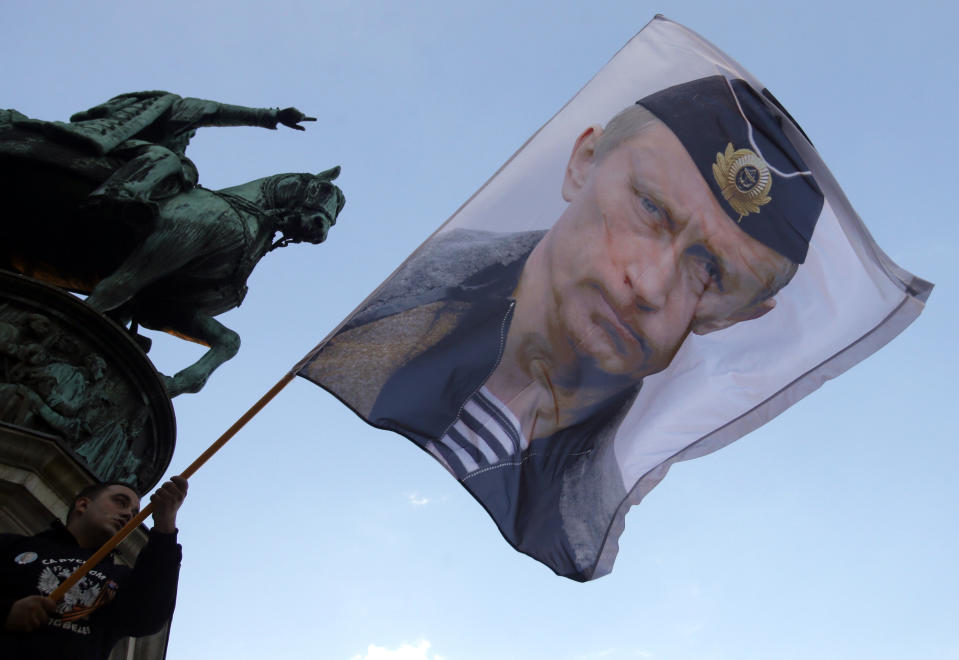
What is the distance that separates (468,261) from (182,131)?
4928 millimetres

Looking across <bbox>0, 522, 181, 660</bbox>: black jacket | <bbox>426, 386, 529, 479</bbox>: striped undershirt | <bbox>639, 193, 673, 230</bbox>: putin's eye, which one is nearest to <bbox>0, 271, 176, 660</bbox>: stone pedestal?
<bbox>0, 522, 181, 660</bbox>: black jacket

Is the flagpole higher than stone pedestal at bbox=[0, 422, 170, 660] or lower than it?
higher

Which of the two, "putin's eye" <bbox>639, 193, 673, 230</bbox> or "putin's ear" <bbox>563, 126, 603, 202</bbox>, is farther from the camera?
"putin's ear" <bbox>563, 126, 603, 202</bbox>

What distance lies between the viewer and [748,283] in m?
9.51

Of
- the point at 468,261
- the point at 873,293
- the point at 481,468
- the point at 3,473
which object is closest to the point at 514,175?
the point at 468,261

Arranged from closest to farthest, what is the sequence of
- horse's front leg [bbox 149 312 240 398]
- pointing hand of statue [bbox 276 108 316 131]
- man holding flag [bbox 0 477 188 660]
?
1. man holding flag [bbox 0 477 188 660]
2. horse's front leg [bbox 149 312 240 398]
3. pointing hand of statue [bbox 276 108 316 131]

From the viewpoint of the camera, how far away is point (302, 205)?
1234 centimetres

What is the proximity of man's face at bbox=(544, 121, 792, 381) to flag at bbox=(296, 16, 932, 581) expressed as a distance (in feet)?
0.05

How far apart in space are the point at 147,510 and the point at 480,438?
331cm

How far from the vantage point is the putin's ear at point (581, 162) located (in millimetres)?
9555

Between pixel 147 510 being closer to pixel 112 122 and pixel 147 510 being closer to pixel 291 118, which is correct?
pixel 112 122

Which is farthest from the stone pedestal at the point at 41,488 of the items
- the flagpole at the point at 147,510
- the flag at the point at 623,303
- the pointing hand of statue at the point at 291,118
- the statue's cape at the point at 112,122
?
the pointing hand of statue at the point at 291,118

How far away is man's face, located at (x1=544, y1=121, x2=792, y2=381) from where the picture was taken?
900 cm

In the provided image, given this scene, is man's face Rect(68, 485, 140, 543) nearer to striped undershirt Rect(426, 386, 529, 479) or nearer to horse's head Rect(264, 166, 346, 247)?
striped undershirt Rect(426, 386, 529, 479)
